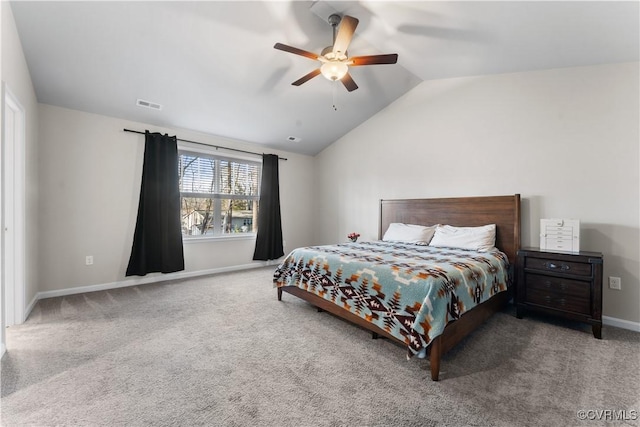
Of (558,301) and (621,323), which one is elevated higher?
(558,301)

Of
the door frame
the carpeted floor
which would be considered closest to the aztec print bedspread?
the carpeted floor

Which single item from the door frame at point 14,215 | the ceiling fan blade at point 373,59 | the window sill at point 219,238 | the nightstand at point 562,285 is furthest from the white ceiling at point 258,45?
the nightstand at point 562,285

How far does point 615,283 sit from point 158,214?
5337mm

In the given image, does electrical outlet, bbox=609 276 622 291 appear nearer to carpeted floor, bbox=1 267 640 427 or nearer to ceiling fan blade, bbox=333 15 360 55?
carpeted floor, bbox=1 267 640 427

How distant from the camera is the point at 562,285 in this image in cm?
251

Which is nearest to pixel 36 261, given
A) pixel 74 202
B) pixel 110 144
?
pixel 74 202

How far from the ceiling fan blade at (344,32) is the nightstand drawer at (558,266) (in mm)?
2684

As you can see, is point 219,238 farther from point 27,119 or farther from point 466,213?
→ point 466,213

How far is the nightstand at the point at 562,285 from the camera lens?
2352 millimetres

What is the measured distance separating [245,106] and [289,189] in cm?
198

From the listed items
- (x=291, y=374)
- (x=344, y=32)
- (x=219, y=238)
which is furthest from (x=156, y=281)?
(x=344, y=32)

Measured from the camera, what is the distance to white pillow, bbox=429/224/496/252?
3.12 metres

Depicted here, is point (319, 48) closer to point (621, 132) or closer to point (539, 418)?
point (621, 132)

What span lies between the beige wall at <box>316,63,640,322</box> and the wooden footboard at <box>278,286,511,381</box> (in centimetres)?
107
